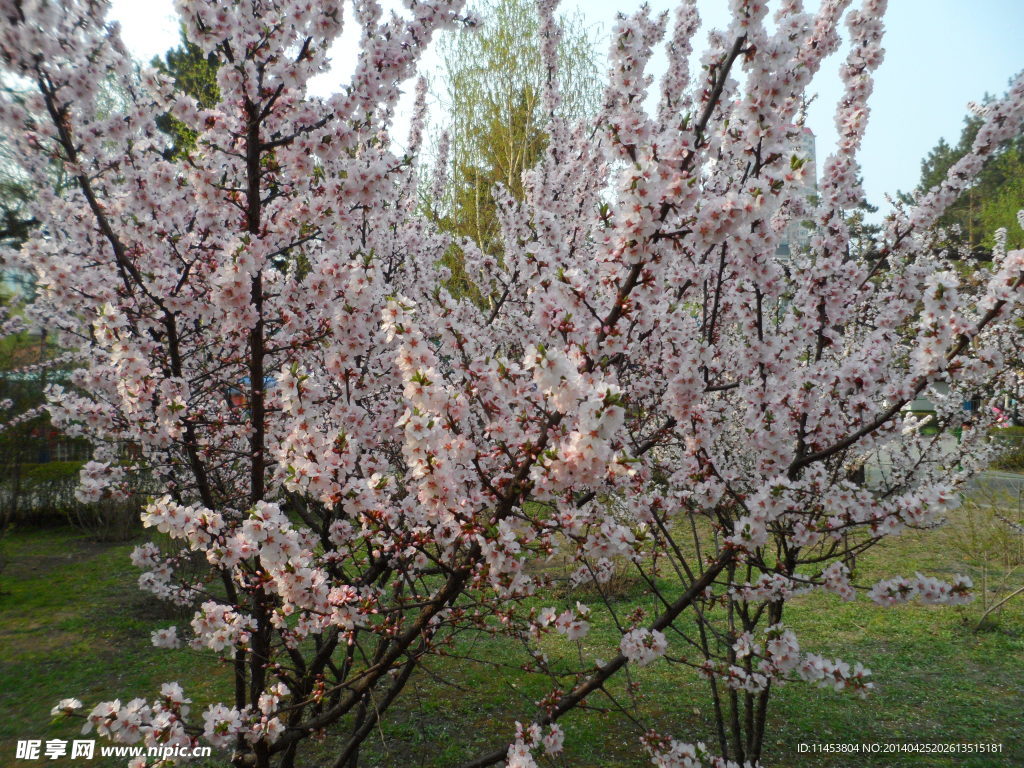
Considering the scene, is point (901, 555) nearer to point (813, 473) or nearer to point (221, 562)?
point (813, 473)

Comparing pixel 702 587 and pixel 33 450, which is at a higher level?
pixel 33 450

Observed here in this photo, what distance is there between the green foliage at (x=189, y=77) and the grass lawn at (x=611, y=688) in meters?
10.6

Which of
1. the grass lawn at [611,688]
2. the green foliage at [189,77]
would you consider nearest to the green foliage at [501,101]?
the green foliage at [189,77]

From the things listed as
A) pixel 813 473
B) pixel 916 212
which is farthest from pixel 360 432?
pixel 916 212

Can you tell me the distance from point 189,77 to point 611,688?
18.1 metres

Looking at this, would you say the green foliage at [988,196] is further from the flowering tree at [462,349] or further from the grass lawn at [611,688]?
the flowering tree at [462,349]

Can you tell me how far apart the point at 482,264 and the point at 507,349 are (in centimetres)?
126

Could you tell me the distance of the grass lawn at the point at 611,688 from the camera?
4.43 metres

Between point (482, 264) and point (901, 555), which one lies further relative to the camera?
point (901, 555)

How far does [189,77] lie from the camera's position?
16.4 meters

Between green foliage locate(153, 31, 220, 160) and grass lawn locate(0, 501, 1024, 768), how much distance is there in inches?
418

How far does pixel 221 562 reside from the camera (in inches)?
103

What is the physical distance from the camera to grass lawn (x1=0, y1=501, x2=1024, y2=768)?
443 cm

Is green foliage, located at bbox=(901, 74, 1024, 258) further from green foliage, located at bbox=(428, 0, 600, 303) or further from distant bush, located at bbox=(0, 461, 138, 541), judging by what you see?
distant bush, located at bbox=(0, 461, 138, 541)
